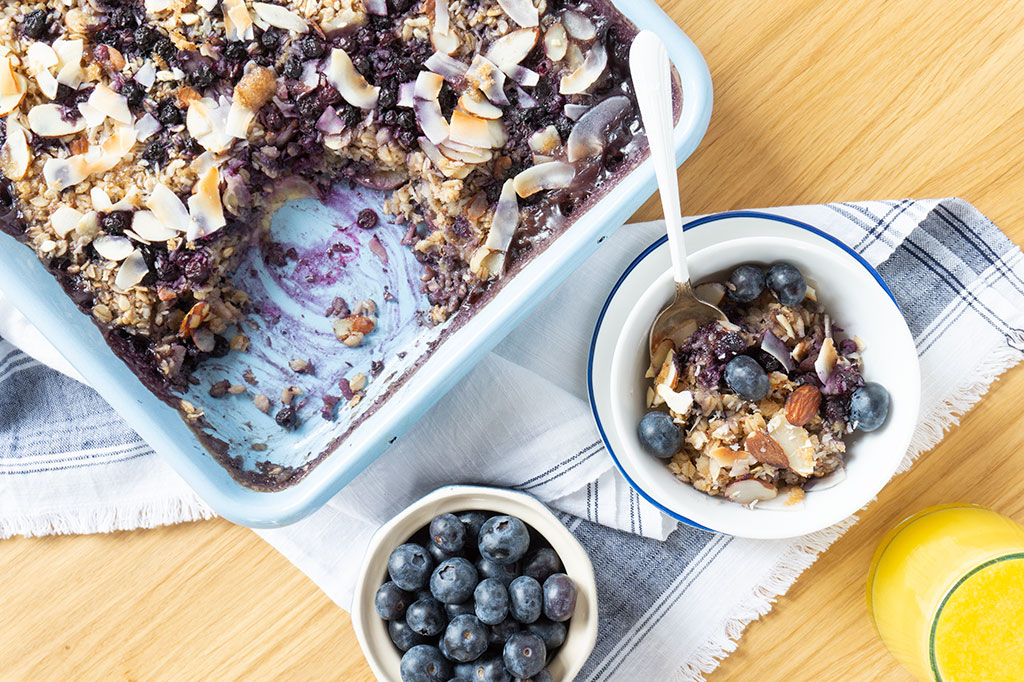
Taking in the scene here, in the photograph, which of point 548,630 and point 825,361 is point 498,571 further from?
point 825,361

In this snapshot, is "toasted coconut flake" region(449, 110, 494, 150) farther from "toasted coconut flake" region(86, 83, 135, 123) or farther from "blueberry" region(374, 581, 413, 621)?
"blueberry" region(374, 581, 413, 621)

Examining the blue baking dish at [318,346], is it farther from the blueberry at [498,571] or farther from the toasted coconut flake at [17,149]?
the blueberry at [498,571]

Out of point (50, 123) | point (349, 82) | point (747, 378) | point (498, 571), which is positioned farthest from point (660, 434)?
point (50, 123)

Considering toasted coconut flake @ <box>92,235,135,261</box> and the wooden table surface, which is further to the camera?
the wooden table surface

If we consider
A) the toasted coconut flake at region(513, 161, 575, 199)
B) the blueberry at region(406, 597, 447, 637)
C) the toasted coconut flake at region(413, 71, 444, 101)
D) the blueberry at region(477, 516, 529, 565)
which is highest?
the toasted coconut flake at region(413, 71, 444, 101)

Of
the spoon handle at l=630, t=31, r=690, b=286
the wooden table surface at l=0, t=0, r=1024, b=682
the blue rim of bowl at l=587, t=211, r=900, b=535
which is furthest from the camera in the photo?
the wooden table surface at l=0, t=0, r=1024, b=682

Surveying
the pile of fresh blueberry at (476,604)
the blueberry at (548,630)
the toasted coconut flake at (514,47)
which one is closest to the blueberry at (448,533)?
the pile of fresh blueberry at (476,604)

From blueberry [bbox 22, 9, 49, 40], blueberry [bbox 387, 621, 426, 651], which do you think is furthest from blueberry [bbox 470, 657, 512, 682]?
blueberry [bbox 22, 9, 49, 40]
